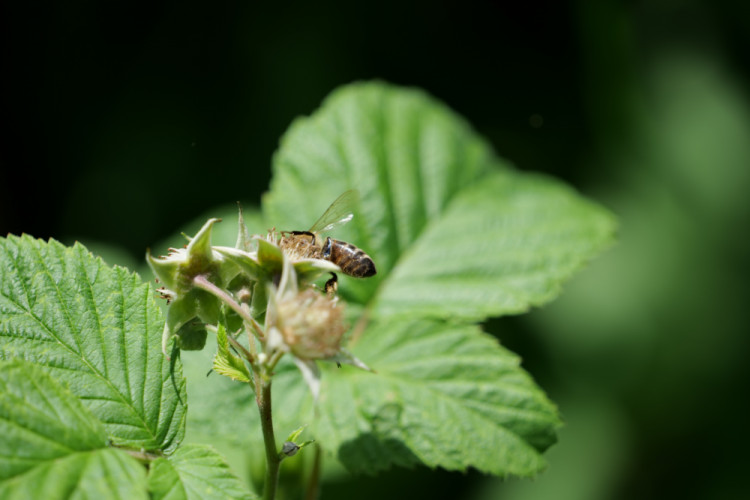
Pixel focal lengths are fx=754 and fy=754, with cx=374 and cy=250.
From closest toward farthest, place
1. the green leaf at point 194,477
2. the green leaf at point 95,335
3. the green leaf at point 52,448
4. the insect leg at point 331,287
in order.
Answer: the green leaf at point 52,448, the green leaf at point 194,477, the green leaf at point 95,335, the insect leg at point 331,287

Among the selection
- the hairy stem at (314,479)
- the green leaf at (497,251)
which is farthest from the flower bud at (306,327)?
the green leaf at (497,251)

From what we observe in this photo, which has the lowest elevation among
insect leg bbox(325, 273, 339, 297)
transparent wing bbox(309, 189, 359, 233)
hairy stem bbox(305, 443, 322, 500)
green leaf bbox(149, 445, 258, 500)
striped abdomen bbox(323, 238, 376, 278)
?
hairy stem bbox(305, 443, 322, 500)

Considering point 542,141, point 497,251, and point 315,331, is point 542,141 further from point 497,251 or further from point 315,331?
point 315,331

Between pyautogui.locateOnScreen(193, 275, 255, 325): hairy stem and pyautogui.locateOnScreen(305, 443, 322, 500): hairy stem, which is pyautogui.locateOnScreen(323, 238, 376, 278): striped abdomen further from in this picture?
pyautogui.locateOnScreen(305, 443, 322, 500): hairy stem

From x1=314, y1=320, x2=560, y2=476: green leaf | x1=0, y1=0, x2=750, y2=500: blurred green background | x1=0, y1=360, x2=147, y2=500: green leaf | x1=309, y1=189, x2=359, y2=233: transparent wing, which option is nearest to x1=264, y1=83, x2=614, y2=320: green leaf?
x1=314, y1=320, x2=560, y2=476: green leaf

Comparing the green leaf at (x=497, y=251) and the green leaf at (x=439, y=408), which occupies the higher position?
the green leaf at (x=497, y=251)

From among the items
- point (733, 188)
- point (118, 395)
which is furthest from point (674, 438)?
point (118, 395)

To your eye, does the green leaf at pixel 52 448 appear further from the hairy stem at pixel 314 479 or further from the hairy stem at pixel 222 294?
the hairy stem at pixel 314 479
